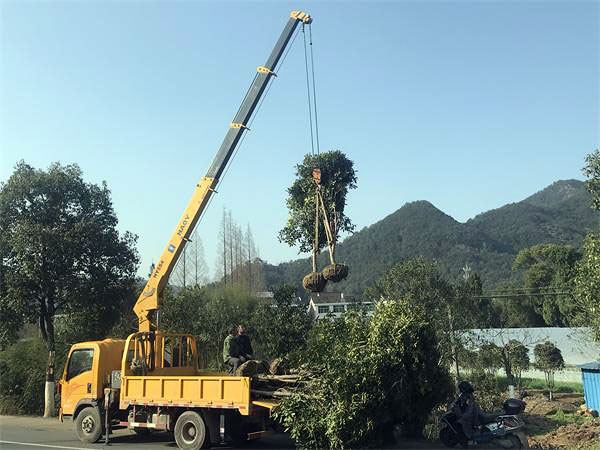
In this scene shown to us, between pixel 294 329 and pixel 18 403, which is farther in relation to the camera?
pixel 294 329

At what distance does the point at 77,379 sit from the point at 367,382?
7.40 meters

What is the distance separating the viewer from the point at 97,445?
40.7ft

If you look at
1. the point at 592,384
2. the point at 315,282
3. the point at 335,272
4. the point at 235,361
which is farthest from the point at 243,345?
the point at 592,384

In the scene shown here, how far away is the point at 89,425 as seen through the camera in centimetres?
1276

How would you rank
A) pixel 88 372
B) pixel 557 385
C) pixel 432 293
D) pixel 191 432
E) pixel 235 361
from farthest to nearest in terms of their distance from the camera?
pixel 557 385, pixel 432 293, pixel 88 372, pixel 235 361, pixel 191 432

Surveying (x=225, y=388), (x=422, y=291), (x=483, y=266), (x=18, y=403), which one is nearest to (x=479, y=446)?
(x=225, y=388)

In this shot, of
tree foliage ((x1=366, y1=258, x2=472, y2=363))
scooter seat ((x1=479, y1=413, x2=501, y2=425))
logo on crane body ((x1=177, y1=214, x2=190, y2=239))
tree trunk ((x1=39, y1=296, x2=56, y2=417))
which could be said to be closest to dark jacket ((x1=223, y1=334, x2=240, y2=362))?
logo on crane body ((x1=177, y1=214, x2=190, y2=239))

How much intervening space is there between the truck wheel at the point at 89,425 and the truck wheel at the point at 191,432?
243 centimetres

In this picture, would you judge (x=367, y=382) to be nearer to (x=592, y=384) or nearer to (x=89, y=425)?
(x=89, y=425)

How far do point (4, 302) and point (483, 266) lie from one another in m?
96.3

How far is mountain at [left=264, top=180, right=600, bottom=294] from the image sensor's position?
10269 centimetres

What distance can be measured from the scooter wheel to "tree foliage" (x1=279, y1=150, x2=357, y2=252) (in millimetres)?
11006

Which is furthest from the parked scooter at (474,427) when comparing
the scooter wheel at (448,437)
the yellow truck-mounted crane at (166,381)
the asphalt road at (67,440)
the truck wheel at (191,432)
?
the truck wheel at (191,432)

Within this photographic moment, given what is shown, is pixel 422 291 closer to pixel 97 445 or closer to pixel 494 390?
pixel 494 390
